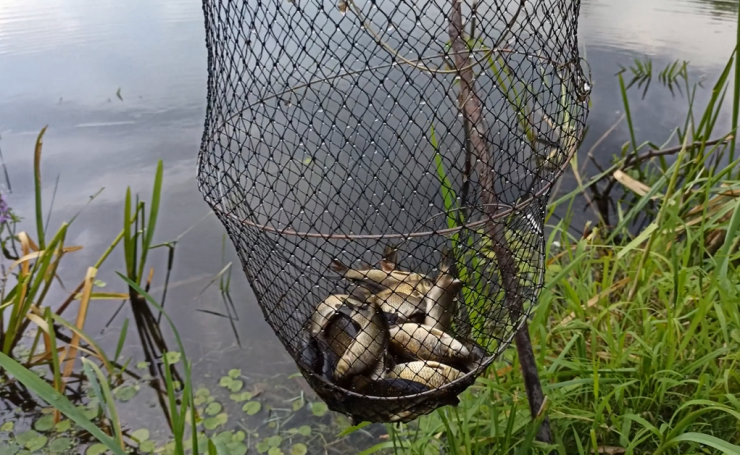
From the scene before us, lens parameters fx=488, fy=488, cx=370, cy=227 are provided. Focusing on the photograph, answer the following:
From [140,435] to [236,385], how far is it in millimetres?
326

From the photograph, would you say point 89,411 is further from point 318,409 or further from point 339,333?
point 339,333

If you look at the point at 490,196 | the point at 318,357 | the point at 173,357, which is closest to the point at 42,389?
the point at 318,357

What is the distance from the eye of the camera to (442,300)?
2.82 ft

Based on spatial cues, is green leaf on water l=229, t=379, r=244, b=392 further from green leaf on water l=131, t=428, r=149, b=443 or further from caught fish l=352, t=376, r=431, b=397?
caught fish l=352, t=376, r=431, b=397

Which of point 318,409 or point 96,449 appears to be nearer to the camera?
point 96,449

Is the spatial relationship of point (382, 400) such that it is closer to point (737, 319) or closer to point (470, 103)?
point (470, 103)

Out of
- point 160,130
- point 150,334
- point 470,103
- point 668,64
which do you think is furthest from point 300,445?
point 668,64

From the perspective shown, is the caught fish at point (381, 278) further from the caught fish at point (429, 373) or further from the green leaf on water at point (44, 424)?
the green leaf on water at point (44, 424)

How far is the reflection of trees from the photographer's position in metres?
3.27

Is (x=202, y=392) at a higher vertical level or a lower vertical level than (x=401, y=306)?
lower

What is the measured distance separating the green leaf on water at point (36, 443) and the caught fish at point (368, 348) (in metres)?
1.25

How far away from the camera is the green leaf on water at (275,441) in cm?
153

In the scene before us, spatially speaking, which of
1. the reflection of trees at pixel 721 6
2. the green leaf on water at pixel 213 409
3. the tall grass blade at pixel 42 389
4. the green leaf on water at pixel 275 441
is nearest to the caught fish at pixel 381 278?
the tall grass blade at pixel 42 389

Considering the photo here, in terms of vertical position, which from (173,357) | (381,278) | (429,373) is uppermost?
(381,278)
